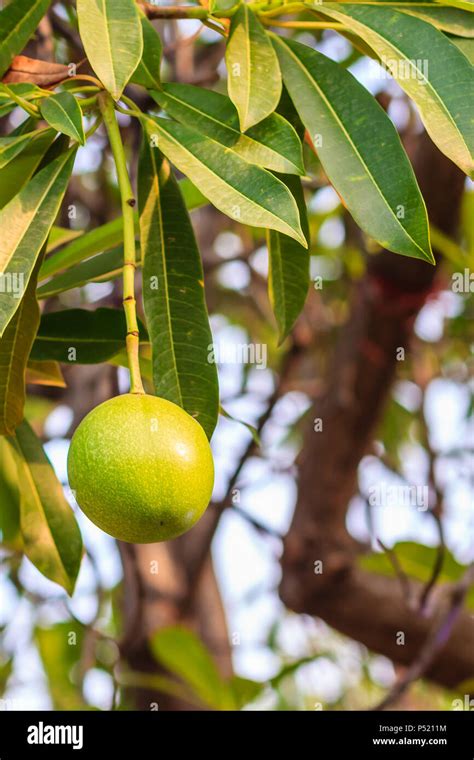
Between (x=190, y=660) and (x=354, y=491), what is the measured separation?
0.62 m

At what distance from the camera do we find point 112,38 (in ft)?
2.70

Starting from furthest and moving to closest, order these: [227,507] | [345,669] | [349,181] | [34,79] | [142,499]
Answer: [345,669], [227,507], [34,79], [349,181], [142,499]

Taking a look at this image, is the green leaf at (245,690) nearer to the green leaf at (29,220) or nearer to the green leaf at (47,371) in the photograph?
the green leaf at (47,371)

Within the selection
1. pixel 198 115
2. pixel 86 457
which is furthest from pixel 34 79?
pixel 86 457

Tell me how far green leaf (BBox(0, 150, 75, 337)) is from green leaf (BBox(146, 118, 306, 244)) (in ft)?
0.35

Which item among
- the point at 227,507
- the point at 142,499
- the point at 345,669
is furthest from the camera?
the point at 345,669

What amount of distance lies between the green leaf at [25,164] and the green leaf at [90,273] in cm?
20

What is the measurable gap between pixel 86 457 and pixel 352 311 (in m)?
1.57

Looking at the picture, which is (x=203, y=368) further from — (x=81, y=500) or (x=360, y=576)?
(x=360, y=576)

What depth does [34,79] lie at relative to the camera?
3.18 ft

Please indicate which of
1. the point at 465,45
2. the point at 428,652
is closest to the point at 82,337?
the point at 465,45

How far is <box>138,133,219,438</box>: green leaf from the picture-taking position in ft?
3.04

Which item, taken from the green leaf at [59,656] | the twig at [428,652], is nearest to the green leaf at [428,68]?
the twig at [428,652]

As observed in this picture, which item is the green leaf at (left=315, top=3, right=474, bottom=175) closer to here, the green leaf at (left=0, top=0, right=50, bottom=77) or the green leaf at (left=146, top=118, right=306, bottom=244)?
the green leaf at (left=146, top=118, right=306, bottom=244)
